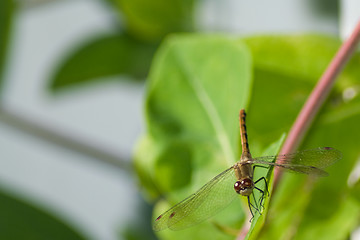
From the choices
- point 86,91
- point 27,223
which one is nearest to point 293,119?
point 27,223

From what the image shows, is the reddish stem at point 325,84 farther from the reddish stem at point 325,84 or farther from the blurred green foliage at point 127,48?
the blurred green foliage at point 127,48

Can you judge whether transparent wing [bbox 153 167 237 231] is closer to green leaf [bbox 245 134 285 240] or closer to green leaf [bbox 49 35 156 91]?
green leaf [bbox 245 134 285 240]

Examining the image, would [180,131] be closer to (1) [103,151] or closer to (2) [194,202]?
(2) [194,202]

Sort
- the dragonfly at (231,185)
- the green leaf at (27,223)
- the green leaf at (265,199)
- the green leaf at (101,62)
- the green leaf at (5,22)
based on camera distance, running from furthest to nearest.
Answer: the green leaf at (101,62) < the green leaf at (5,22) < the green leaf at (27,223) < the dragonfly at (231,185) < the green leaf at (265,199)

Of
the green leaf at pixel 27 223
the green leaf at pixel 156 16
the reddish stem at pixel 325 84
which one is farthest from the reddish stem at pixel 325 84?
the green leaf at pixel 156 16

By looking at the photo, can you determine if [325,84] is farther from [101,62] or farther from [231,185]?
[101,62]

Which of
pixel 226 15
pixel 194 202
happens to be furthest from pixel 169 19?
pixel 194 202
